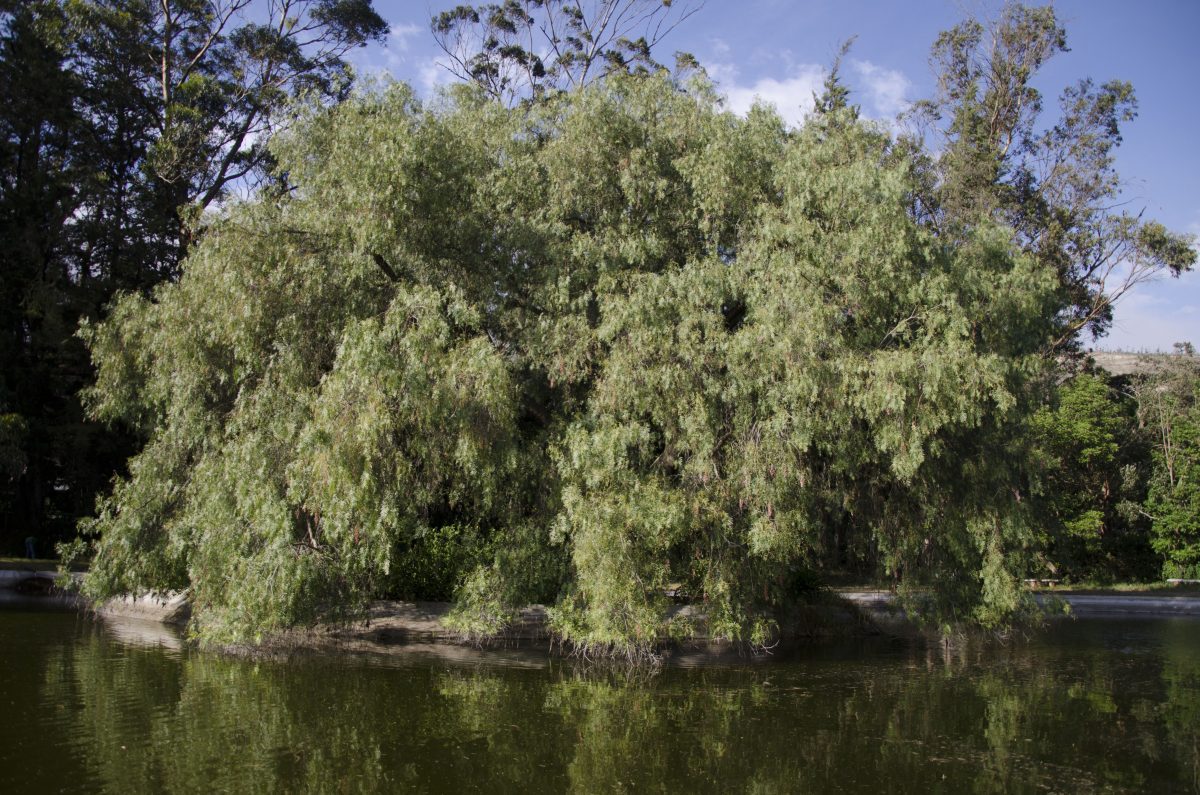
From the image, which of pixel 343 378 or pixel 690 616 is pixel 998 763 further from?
pixel 343 378

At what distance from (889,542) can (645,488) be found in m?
4.77

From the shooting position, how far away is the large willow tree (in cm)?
1223

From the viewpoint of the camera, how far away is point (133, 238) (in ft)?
89.1

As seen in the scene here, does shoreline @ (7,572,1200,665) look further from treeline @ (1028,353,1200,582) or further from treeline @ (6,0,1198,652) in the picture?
treeline @ (1028,353,1200,582)

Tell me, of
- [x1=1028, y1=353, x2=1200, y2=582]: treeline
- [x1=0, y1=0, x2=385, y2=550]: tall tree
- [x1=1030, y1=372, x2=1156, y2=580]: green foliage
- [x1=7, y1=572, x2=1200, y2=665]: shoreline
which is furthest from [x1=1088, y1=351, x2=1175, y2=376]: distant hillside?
[x1=0, y1=0, x2=385, y2=550]: tall tree

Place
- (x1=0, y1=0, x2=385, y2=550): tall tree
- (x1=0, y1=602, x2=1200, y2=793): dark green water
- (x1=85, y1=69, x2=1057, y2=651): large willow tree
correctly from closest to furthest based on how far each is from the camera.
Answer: (x1=0, y1=602, x2=1200, y2=793): dark green water → (x1=85, y1=69, x2=1057, y2=651): large willow tree → (x1=0, y1=0, x2=385, y2=550): tall tree

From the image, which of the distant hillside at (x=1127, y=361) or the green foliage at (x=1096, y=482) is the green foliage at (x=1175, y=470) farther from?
the distant hillside at (x=1127, y=361)

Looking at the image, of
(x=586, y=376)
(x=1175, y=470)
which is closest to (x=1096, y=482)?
(x=1175, y=470)

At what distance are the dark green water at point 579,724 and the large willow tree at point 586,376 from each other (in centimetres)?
100

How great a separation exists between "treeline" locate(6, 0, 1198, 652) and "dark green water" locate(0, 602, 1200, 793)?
103cm

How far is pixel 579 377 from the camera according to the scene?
13.7m

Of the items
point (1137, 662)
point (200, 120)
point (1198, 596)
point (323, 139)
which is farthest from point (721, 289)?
point (200, 120)

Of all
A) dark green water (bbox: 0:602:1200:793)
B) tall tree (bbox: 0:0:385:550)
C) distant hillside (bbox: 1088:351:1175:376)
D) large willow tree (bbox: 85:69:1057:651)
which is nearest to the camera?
dark green water (bbox: 0:602:1200:793)

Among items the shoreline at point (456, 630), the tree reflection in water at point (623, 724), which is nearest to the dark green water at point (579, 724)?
the tree reflection in water at point (623, 724)
